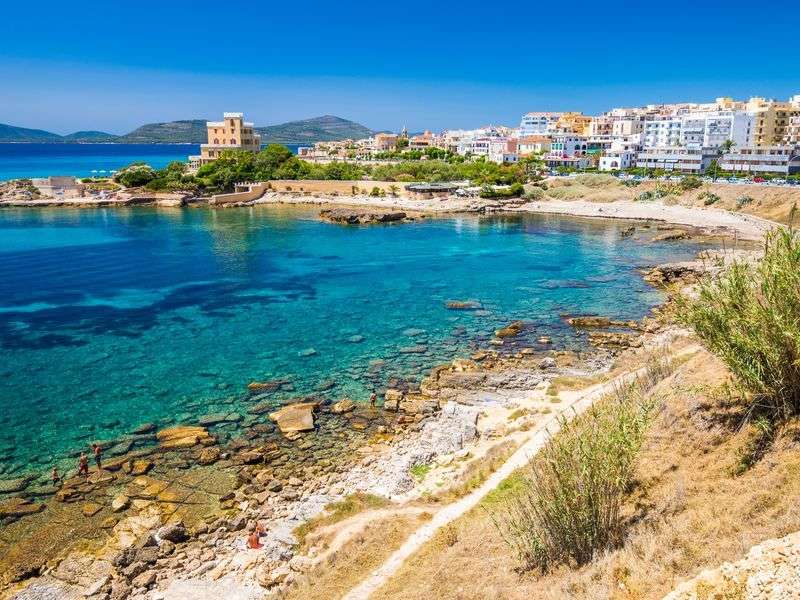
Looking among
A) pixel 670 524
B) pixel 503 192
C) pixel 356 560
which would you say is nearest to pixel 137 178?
pixel 503 192

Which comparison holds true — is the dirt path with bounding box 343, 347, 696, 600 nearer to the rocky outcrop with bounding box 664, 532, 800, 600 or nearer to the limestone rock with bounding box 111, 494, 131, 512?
the rocky outcrop with bounding box 664, 532, 800, 600

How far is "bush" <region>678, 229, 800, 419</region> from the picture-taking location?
12.1m

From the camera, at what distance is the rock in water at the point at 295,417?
22.8 m

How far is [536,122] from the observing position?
18962 cm

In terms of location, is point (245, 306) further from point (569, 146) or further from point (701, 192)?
point (569, 146)

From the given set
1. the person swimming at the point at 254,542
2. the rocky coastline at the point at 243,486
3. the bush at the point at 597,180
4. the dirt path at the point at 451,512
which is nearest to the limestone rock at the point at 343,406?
the rocky coastline at the point at 243,486

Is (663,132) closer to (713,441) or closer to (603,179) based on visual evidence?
(603,179)

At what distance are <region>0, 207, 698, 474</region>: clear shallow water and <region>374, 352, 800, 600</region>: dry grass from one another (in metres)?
13.0

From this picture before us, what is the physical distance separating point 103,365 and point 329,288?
19310 mm

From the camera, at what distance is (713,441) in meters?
14.0

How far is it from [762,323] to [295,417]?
16583 millimetres

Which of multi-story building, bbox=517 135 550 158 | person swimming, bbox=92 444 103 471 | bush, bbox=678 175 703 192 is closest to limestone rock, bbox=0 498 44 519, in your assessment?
person swimming, bbox=92 444 103 471

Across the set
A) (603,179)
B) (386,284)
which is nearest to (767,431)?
(386,284)

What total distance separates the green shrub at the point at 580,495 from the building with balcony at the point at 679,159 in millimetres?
104491
